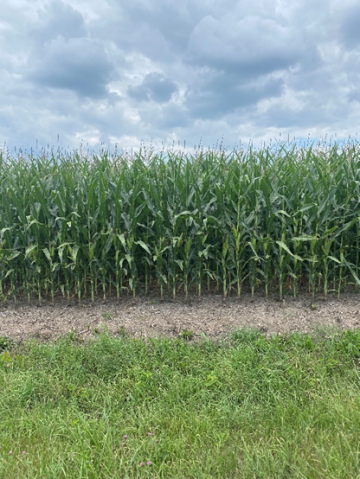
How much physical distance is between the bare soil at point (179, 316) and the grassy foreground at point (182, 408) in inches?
Answer: 11.9

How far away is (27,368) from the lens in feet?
12.7

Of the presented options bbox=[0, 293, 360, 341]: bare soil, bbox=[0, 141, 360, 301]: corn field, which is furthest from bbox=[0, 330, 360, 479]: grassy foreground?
bbox=[0, 141, 360, 301]: corn field

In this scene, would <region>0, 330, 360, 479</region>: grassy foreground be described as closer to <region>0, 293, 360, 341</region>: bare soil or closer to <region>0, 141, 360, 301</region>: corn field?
<region>0, 293, 360, 341</region>: bare soil

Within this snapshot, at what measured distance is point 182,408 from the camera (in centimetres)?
316

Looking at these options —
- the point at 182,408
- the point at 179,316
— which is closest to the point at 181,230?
the point at 179,316

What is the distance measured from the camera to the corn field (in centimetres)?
504

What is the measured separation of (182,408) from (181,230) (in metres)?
2.50

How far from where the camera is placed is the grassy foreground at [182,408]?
8.28 ft

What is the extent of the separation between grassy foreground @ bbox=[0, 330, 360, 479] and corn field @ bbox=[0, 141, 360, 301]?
1.15 meters

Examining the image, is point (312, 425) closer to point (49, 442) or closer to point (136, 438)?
point (136, 438)

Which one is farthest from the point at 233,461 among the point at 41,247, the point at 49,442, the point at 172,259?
the point at 41,247

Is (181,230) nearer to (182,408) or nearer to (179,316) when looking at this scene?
(179,316)

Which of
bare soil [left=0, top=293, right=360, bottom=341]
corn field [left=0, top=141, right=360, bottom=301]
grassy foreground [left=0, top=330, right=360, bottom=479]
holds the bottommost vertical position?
grassy foreground [left=0, top=330, right=360, bottom=479]

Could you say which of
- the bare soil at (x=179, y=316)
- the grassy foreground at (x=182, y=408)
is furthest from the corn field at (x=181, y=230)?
the grassy foreground at (x=182, y=408)
